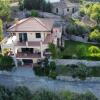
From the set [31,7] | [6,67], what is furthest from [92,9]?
[6,67]

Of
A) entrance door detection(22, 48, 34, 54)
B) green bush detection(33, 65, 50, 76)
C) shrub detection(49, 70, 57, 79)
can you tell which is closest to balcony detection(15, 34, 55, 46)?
entrance door detection(22, 48, 34, 54)

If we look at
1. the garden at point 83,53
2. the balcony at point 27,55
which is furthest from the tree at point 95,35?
the balcony at point 27,55

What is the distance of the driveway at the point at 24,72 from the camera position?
47.7 m

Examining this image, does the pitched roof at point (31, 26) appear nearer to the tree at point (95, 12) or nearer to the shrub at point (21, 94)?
the shrub at point (21, 94)

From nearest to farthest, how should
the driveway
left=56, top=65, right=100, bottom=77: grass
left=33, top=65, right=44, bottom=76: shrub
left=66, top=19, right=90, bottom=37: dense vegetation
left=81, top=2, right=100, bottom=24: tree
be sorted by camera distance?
left=56, top=65, right=100, bottom=77: grass, left=33, top=65, right=44, bottom=76: shrub, the driveway, left=66, top=19, right=90, bottom=37: dense vegetation, left=81, top=2, right=100, bottom=24: tree

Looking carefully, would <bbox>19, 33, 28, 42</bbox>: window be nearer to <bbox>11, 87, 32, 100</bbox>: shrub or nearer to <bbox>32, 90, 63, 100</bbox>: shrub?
<bbox>11, 87, 32, 100</bbox>: shrub

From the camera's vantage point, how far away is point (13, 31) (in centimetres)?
5088

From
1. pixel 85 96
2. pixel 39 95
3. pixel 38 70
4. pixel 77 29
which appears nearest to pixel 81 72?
pixel 85 96

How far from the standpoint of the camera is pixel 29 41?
51.6 m

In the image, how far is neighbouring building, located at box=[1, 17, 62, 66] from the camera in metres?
49.9

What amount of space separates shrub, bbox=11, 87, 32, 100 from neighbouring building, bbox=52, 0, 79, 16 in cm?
3468

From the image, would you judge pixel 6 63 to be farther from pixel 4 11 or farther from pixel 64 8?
pixel 64 8

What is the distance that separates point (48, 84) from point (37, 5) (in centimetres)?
3409

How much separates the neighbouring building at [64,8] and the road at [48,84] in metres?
30.8
